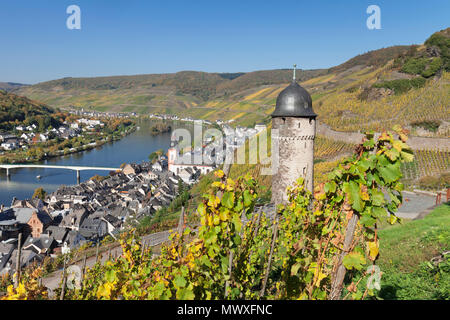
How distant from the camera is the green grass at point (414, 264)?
5461mm

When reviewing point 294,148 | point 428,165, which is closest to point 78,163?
point 428,165

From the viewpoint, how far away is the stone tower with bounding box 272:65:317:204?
14.2 metres

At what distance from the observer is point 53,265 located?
50.2 feet

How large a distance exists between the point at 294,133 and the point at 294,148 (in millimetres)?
645

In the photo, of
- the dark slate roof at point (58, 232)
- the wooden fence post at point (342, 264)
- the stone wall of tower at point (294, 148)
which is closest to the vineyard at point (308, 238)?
the wooden fence post at point (342, 264)

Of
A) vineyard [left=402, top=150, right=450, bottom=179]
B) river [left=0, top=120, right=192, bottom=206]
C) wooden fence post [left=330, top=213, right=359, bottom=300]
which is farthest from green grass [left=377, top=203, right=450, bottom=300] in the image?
river [left=0, top=120, right=192, bottom=206]

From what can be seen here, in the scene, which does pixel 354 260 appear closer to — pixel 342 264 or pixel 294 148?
pixel 342 264

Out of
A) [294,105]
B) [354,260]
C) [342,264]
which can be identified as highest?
[294,105]

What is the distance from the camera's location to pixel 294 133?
14.2 m

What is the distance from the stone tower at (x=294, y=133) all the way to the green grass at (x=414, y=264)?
4.72 m

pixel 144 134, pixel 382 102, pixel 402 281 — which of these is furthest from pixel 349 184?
pixel 144 134

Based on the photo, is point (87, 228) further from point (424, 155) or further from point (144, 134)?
point (144, 134)

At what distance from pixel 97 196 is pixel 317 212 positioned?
45573 mm

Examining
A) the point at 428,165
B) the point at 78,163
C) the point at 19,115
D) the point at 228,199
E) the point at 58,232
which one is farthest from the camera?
the point at 19,115
